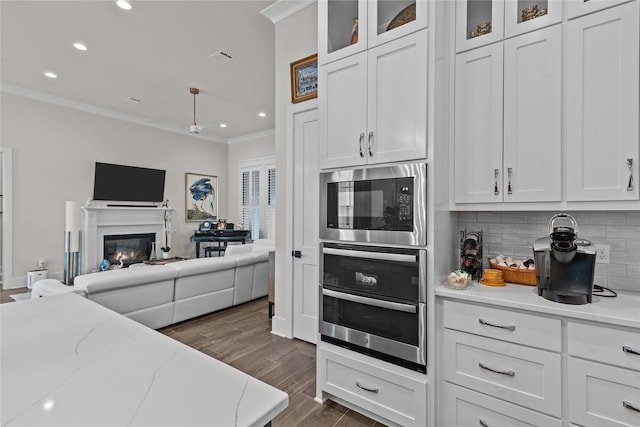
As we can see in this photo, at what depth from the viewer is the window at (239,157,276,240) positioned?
7.25m

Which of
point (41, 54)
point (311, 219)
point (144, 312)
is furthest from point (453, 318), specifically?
point (41, 54)

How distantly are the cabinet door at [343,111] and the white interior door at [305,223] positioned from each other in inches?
35.2

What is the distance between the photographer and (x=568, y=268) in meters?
1.51

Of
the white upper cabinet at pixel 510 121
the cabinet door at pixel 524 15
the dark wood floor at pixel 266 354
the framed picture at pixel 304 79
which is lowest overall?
the dark wood floor at pixel 266 354

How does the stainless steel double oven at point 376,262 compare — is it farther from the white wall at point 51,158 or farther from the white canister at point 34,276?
the white wall at point 51,158

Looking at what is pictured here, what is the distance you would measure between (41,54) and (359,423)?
5379 mm

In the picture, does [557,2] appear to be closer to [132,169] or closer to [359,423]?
[359,423]

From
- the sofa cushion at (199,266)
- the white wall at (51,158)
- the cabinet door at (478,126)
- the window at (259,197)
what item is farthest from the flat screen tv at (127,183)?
the cabinet door at (478,126)

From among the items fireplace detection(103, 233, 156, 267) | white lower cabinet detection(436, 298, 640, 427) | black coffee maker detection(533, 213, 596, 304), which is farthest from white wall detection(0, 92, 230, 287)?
black coffee maker detection(533, 213, 596, 304)

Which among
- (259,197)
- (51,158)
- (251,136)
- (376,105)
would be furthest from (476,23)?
(51,158)

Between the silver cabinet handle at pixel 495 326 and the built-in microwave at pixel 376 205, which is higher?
the built-in microwave at pixel 376 205

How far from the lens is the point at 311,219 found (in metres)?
3.03

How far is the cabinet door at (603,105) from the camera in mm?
1448

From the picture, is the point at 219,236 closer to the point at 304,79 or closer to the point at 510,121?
the point at 304,79
